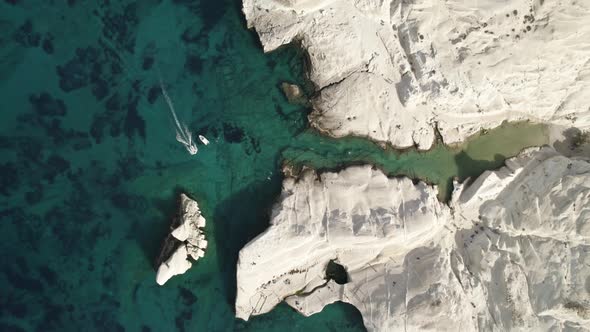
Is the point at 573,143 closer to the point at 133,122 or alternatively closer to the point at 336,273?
the point at 336,273

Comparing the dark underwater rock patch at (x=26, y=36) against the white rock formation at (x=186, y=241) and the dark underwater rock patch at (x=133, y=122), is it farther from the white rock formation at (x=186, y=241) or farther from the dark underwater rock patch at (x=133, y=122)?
the white rock formation at (x=186, y=241)

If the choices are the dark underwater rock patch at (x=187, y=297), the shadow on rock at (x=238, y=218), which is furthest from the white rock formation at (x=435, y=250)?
the dark underwater rock patch at (x=187, y=297)

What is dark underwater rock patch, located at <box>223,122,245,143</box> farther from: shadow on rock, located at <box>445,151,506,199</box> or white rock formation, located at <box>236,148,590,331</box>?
shadow on rock, located at <box>445,151,506,199</box>

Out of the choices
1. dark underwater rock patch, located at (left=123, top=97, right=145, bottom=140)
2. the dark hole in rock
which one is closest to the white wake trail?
dark underwater rock patch, located at (left=123, top=97, right=145, bottom=140)

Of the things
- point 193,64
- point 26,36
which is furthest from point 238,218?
point 26,36

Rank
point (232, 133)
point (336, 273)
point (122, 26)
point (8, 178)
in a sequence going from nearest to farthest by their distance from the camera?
point (8, 178) < point (122, 26) < point (232, 133) < point (336, 273)

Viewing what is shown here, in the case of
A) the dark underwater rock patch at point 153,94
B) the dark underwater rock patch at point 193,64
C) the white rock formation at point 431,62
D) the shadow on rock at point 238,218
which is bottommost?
the shadow on rock at point 238,218

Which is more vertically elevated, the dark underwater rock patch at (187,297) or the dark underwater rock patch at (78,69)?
the dark underwater rock patch at (78,69)
